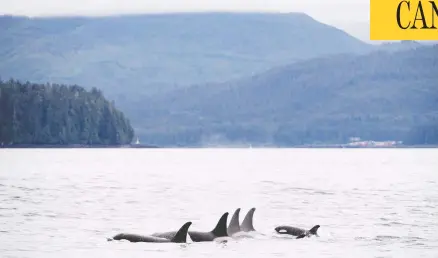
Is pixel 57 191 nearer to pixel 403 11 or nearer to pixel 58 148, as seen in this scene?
pixel 403 11

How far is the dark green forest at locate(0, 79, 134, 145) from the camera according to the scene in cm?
12688

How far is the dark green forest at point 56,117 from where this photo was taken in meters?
127

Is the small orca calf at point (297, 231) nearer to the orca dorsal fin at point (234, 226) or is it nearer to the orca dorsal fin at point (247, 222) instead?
the orca dorsal fin at point (247, 222)

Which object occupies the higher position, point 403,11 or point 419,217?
point 403,11

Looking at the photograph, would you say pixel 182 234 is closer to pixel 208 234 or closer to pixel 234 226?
pixel 208 234

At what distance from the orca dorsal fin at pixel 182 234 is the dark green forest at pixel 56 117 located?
3683 inches

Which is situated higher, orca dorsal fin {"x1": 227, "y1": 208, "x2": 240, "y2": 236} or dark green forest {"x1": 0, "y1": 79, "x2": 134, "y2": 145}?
dark green forest {"x1": 0, "y1": 79, "x2": 134, "y2": 145}

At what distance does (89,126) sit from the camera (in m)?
142

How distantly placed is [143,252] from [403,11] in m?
13.1

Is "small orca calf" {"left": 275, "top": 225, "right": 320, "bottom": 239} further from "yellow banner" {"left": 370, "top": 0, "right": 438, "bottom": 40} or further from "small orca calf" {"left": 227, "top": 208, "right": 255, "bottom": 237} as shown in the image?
"yellow banner" {"left": 370, "top": 0, "right": 438, "bottom": 40}

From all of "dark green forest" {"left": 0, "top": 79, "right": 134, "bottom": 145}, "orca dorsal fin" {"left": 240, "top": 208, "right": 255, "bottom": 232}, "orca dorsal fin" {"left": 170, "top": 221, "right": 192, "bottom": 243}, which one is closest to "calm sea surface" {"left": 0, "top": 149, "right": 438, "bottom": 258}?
"orca dorsal fin" {"left": 170, "top": 221, "right": 192, "bottom": 243}

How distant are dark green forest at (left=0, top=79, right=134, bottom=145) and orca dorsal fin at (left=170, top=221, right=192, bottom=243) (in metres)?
93.5

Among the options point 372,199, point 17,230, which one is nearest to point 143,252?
point 17,230

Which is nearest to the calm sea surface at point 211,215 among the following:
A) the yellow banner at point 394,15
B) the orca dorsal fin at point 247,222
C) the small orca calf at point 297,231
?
the small orca calf at point 297,231
